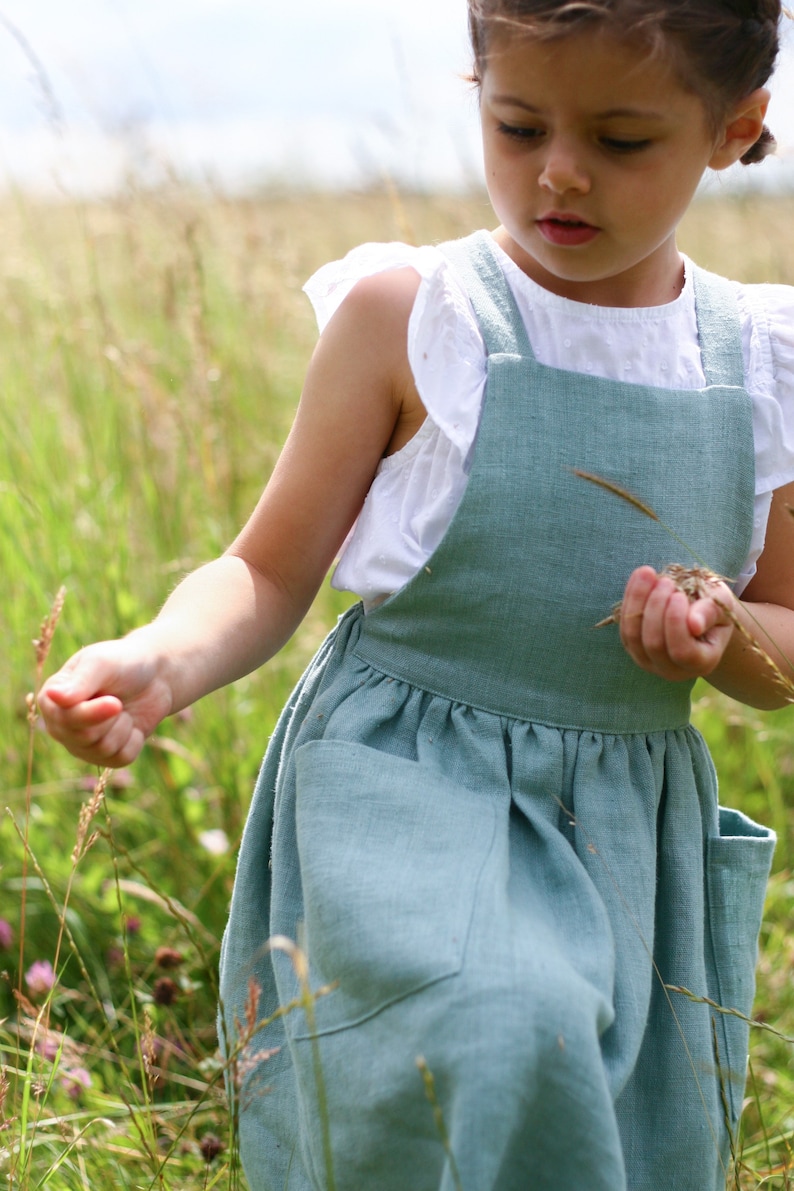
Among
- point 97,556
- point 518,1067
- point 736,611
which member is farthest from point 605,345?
point 97,556

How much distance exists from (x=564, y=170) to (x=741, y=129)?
0.33 m

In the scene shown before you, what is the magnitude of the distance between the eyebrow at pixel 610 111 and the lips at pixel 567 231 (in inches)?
4.3

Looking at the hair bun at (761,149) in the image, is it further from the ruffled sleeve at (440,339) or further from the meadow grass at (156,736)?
the meadow grass at (156,736)

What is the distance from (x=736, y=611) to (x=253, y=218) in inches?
92.8

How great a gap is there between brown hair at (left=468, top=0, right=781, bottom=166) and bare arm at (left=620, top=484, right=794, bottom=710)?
1.55 feet

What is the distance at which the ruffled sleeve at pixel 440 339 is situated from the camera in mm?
1309

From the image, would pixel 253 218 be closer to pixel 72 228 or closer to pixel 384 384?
pixel 72 228

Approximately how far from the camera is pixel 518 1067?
40.8 inches

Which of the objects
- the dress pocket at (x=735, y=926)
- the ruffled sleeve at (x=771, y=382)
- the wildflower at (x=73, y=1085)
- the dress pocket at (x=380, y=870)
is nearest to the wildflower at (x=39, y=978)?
the wildflower at (x=73, y=1085)

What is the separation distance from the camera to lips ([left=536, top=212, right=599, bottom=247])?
1.31m

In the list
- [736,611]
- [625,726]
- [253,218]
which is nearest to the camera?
[736,611]

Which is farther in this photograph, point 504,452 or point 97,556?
point 97,556

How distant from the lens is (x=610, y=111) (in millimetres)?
1240

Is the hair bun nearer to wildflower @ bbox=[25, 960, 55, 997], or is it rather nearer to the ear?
the ear
